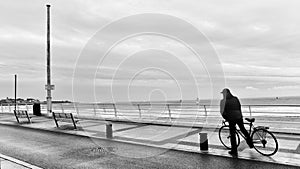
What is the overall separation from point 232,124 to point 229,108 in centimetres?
47

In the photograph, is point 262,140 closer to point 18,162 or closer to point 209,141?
point 209,141

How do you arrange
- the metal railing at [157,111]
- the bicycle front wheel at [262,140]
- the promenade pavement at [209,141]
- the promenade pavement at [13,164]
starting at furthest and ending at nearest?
1. the metal railing at [157,111]
2. the bicycle front wheel at [262,140]
3. the promenade pavement at [209,141]
4. the promenade pavement at [13,164]

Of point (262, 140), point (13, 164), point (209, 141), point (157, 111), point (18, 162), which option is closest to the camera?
point (13, 164)

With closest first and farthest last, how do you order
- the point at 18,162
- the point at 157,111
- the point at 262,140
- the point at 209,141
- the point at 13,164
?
the point at 13,164, the point at 18,162, the point at 262,140, the point at 209,141, the point at 157,111

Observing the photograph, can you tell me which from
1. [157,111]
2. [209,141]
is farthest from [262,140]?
[157,111]

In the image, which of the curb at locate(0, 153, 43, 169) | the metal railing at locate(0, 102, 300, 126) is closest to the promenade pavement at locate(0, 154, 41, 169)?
the curb at locate(0, 153, 43, 169)

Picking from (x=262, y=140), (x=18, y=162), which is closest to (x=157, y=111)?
(x=262, y=140)

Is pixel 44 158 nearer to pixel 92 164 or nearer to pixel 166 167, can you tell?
pixel 92 164

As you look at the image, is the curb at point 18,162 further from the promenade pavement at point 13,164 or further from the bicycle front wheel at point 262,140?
the bicycle front wheel at point 262,140

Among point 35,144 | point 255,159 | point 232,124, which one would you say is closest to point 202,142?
point 232,124

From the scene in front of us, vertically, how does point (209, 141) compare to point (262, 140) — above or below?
below

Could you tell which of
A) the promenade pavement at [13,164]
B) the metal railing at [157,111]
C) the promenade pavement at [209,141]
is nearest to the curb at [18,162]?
the promenade pavement at [13,164]

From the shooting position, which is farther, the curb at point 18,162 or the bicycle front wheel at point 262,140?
the bicycle front wheel at point 262,140

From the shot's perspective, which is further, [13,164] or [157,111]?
[157,111]
